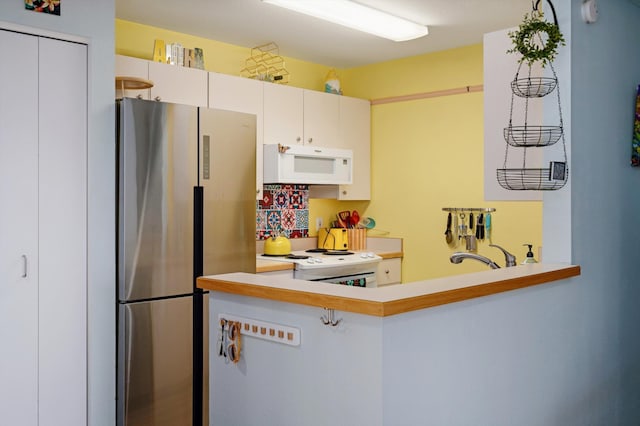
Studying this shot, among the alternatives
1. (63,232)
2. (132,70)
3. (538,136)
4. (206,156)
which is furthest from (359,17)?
(63,232)

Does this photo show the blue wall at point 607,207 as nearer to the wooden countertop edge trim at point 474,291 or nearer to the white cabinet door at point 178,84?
the wooden countertop edge trim at point 474,291

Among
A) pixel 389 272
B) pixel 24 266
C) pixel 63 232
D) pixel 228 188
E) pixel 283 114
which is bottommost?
pixel 389 272

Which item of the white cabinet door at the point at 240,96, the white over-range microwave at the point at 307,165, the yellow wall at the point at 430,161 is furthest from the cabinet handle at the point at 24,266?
the yellow wall at the point at 430,161

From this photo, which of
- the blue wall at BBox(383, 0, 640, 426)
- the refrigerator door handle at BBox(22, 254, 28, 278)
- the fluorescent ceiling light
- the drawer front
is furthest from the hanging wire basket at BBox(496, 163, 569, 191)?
the drawer front

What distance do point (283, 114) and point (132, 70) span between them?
4.08 feet

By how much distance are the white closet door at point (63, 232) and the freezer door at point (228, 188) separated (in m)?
0.67

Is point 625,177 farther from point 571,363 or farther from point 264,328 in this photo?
point 264,328

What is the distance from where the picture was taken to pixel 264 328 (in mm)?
1948

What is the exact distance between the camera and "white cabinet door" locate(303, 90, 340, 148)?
4672mm

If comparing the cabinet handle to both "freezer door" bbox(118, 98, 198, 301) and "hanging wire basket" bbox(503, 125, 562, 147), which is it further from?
"hanging wire basket" bbox(503, 125, 562, 147)

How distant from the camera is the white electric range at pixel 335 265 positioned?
411 centimetres

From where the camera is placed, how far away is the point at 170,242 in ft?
10.6

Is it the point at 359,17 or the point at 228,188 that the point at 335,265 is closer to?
the point at 228,188

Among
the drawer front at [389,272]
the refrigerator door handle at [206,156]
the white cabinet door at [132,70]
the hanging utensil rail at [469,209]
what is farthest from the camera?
the drawer front at [389,272]
